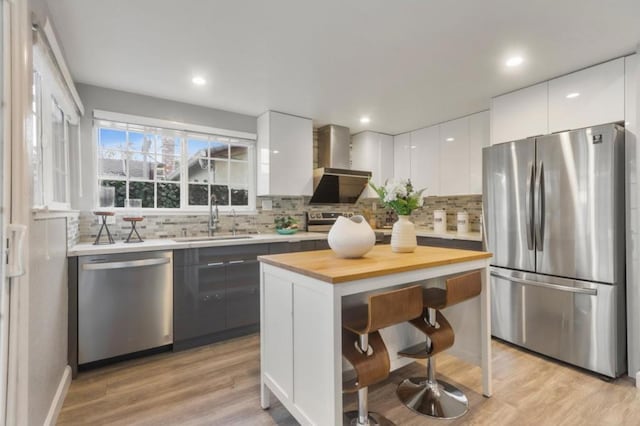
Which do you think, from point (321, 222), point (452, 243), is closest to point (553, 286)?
point (452, 243)

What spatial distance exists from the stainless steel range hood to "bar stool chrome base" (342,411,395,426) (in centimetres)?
264

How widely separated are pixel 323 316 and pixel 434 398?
3.64ft

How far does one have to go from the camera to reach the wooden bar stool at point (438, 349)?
1.77 m

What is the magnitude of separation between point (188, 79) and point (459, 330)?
2.98 metres

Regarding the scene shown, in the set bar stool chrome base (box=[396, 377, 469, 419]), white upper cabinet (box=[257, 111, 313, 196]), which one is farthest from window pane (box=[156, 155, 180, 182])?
bar stool chrome base (box=[396, 377, 469, 419])

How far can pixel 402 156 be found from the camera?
4570 mm

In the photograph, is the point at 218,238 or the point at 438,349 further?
the point at 218,238

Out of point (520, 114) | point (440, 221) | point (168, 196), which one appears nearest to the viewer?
point (520, 114)

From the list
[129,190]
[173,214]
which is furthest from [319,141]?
[129,190]

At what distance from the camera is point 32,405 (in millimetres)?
1355

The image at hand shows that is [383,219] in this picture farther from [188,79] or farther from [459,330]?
[188,79]

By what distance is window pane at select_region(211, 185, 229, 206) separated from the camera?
11.7ft

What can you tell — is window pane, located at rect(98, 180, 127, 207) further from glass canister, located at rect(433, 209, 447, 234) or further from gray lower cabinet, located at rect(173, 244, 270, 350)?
glass canister, located at rect(433, 209, 447, 234)

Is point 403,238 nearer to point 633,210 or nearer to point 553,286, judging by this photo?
point 553,286
